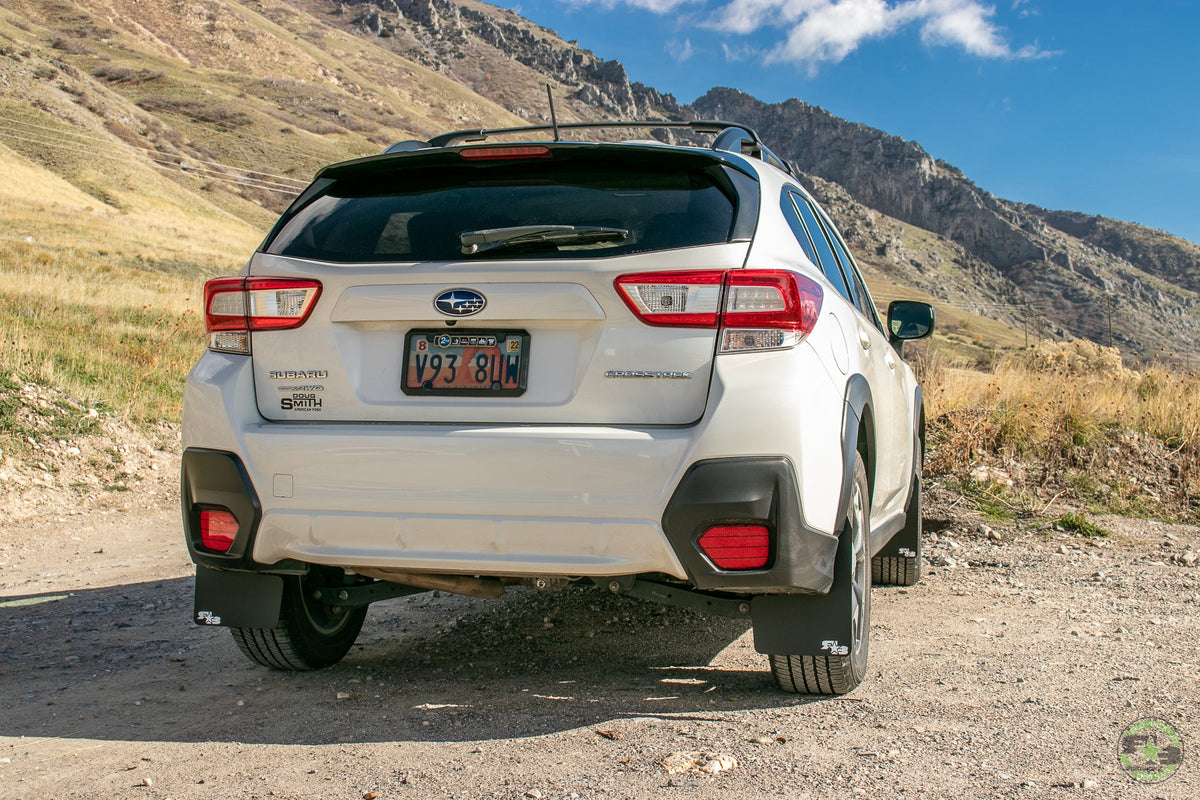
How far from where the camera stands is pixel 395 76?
199 metres

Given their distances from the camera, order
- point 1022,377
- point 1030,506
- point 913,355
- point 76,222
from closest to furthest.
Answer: point 1030,506 → point 1022,377 → point 913,355 → point 76,222

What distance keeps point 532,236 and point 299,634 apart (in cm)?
179

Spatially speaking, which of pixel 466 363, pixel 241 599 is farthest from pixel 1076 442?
pixel 241 599

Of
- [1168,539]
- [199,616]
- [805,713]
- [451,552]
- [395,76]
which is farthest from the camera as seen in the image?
[395,76]

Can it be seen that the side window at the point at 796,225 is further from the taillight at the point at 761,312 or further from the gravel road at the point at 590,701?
the gravel road at the point at 590,701

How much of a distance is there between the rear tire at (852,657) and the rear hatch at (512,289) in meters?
0.86

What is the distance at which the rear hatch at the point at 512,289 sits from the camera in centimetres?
294

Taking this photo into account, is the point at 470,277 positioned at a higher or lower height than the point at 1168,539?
higher

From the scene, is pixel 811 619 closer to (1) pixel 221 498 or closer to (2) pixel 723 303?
(2) pixel 723 303

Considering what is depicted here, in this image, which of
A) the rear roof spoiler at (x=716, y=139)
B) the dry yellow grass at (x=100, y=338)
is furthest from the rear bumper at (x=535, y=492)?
the dry yellow grass at (x=100, y=338)

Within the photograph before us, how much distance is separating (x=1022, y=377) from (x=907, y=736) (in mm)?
7570

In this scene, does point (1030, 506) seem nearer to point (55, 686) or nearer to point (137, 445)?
point (55, 686)

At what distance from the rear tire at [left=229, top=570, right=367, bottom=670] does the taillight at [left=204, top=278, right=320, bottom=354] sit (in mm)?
914

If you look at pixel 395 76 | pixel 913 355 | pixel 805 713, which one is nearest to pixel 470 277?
pixel 805 713
